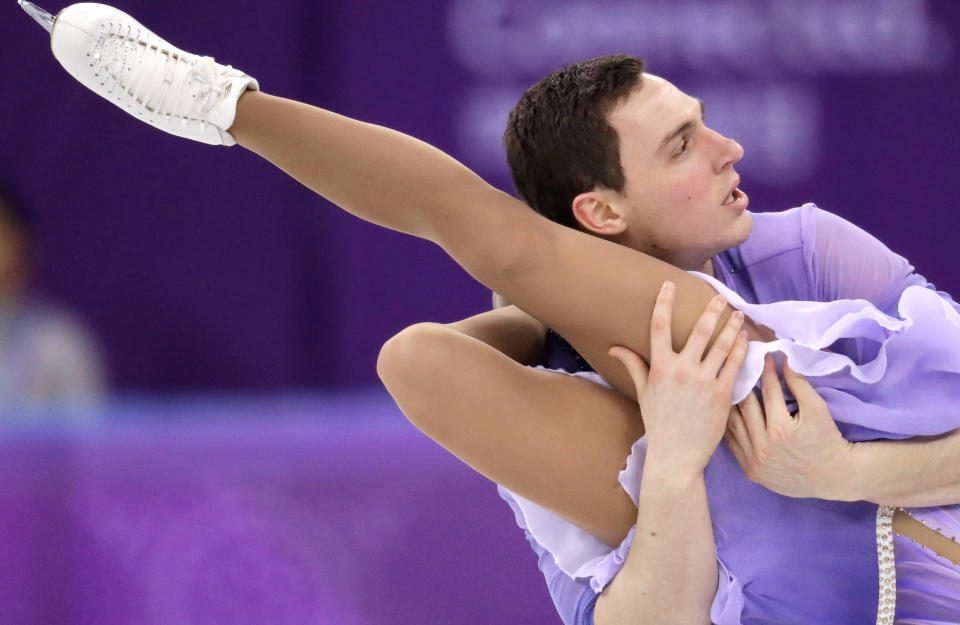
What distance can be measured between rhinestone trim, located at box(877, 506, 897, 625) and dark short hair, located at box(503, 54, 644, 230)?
56cm

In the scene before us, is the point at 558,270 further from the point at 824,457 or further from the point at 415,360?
the point at 824,457

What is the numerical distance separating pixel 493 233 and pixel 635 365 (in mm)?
235

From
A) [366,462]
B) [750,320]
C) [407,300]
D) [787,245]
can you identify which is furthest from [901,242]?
[750,320]

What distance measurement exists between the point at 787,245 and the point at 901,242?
239cm

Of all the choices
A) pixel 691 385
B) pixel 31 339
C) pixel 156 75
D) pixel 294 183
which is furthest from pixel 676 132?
pixel 31 339

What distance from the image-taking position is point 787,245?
1676mm

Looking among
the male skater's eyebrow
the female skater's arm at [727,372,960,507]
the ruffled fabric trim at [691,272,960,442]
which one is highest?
the male skater's eyebrow

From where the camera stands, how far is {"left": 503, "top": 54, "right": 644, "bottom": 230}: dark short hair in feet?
5.45

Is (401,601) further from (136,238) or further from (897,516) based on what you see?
(136,238)

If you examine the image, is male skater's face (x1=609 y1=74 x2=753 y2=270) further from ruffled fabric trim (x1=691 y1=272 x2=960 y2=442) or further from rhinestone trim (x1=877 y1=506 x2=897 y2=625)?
rhinestone trim (x1=877 y1=506 x2=897 y2=625)

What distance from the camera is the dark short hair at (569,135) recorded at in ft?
5.45

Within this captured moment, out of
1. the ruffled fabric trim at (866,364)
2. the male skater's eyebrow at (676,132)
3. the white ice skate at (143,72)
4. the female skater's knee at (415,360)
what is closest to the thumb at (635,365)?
the ruffled fabric trim at (866,364)

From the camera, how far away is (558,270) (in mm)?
1421

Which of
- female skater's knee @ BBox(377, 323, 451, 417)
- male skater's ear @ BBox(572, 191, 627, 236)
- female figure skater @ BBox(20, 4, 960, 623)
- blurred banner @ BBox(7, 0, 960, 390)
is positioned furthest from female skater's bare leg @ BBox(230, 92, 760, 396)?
blurred banner @ BBox(7, 0, 960, 390)
